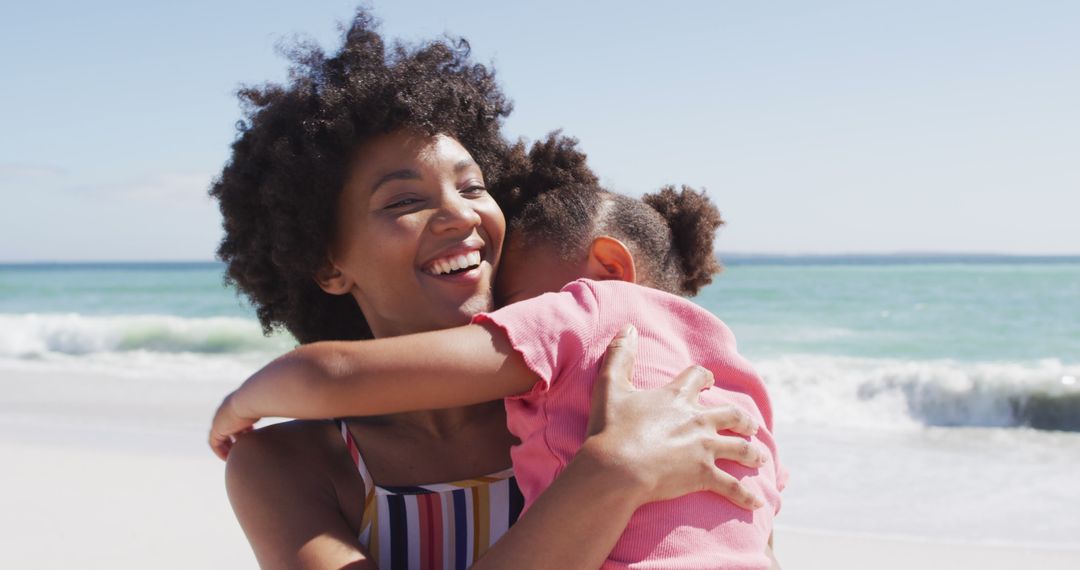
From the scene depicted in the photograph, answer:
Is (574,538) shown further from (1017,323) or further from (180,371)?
(1017,323)

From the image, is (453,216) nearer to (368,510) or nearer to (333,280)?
(333,280)

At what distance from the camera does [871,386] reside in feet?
35.7

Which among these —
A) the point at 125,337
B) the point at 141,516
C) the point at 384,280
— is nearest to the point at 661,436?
the point at 384,280

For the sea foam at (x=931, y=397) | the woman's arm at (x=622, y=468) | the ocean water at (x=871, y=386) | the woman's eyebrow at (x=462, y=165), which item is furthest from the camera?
the sea foam at (x=931, y=397)

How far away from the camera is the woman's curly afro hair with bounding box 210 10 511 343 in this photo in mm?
2260

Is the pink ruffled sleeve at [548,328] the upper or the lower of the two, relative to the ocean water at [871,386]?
upper

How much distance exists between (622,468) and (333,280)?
38.2 inches

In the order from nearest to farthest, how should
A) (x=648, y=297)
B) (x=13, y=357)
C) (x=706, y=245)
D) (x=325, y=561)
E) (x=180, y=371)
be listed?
(x=325, y=561) < (x=648, y=297) < (x=706, y=245) < (x=180, y=371) < (x=13, y=357)

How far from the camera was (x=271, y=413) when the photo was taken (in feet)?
6.19

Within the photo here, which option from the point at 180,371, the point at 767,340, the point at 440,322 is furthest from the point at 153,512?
the point at 767,340

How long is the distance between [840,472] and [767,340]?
1002 centimetres

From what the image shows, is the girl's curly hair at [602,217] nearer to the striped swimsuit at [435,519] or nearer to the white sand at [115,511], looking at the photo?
the striped swimsuit at [435,519]

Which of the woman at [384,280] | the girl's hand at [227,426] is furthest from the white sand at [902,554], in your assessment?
the girl's hand at [227,426]

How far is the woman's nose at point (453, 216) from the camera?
2.14 m
